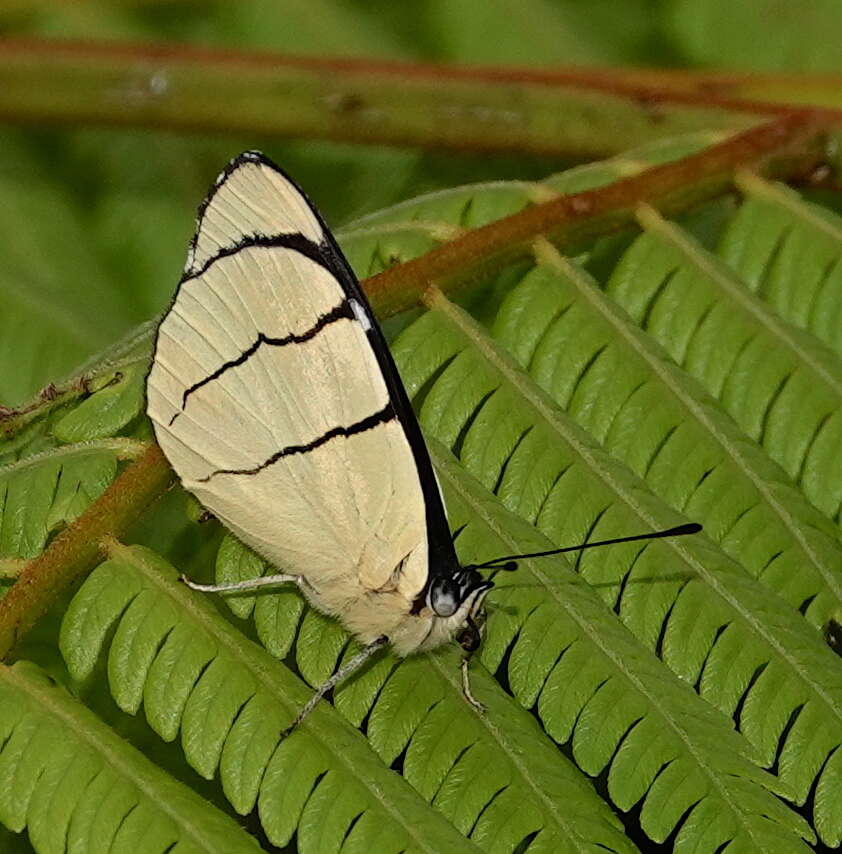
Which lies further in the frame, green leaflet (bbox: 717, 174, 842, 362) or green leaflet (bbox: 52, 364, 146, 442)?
green leaflet (bbox: 717, 174, 842, 362)

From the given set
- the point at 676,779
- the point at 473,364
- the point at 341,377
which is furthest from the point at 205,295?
the point at 676,779

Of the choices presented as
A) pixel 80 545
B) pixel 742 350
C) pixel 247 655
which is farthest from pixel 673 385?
pixel 80 545

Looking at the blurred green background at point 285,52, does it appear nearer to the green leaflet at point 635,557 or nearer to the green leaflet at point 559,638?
the green leaflet at point 559,638

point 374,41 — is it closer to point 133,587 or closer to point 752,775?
point 133,587

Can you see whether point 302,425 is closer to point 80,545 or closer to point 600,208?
point 80,545

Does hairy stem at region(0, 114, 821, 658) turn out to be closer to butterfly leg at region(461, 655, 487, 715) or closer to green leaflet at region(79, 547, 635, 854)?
green leaflet at region(79, 547, 635, 854)

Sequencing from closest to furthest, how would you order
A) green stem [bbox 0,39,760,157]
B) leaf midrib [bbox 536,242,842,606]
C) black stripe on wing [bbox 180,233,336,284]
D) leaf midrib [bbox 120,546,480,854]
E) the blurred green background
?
1. leaf midrib [bbox 120,546,480,854]
2. black stripe on wing [bbox 180,233,336,284]
3. leaf midrib [bbox 536,242,842,606]
4. green stem [bbox 0,39,760,157]
5. the blurred green background

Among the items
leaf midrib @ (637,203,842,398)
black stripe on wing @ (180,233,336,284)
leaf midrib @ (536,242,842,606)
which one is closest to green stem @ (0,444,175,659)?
black stripe on wing @ (180,233,336,284)
